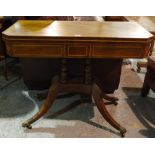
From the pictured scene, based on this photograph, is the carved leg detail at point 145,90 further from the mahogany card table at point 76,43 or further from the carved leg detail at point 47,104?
the carved leg detail at point 47,104

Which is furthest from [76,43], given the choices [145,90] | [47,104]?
[145,90]

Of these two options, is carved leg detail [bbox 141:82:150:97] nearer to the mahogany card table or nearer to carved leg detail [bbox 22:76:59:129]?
the mahogany card table

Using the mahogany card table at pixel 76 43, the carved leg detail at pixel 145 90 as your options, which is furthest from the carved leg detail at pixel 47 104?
the carved leg detail at pixel 145 90

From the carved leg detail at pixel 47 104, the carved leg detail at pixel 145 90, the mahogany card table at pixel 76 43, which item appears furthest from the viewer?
the carved leg detail at pixel 145 90

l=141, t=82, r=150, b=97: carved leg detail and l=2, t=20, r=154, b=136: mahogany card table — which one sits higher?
l=2, t=20, r=154, b=136: mahogany card table

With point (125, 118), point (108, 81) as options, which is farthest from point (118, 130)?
point (108, 81)

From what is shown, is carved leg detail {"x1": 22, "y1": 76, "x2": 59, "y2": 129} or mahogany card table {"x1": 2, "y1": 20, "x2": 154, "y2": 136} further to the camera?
carved leg detail {"x1": 22, "y1": 76, "x2": 59, "y2": 129}

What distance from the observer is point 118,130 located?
1.58 meters

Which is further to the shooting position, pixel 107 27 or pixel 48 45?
pixel 107 27

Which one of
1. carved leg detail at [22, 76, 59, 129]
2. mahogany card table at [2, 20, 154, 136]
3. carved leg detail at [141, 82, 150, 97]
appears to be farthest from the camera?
carved leg detail at [141, 82, 150, 97]

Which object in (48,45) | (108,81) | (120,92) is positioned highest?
(48,45)

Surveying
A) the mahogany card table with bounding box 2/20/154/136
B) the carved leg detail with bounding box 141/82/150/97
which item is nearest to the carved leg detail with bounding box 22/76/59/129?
the mahogany card table with bounding box 2/20/154/136

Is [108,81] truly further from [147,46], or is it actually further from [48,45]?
[48,45]

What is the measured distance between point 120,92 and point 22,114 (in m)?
0.99
